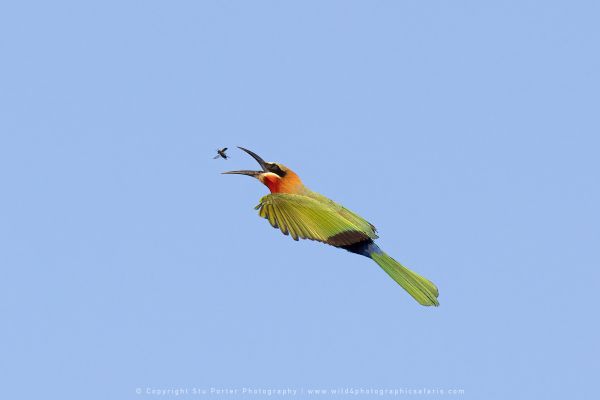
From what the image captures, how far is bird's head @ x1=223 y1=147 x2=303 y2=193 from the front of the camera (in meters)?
13.4

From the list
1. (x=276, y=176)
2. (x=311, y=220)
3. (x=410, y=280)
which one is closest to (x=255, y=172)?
(x=276, y=176)

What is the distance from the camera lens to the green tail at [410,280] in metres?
12.4

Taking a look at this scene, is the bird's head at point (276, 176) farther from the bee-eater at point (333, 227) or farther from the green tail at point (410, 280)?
the green tail at point (410, 280)

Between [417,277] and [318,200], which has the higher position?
[318,200]

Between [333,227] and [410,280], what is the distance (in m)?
1.21

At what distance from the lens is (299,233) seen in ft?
39.3

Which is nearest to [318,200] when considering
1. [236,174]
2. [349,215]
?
[349,215]

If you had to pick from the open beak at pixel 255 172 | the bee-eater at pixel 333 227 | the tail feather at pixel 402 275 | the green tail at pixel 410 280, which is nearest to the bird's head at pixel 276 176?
the open beak at pixel 255 172

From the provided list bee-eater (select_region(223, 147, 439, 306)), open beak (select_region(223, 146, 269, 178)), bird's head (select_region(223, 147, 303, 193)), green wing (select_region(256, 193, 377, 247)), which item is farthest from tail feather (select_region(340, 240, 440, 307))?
open beak (select_region(223, 146, 269, 178))

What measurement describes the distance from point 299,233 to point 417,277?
171cm

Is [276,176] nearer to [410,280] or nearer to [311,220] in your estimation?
[311,220]

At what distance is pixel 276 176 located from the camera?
13484 millimetres

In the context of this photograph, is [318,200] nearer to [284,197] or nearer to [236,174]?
[284,197]

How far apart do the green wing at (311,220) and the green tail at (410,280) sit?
343 millimetres
